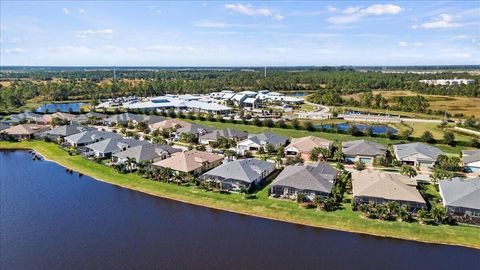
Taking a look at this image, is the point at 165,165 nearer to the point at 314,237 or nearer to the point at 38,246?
the point at 38,246

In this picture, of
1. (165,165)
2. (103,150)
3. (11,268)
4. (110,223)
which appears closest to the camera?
(11,268)

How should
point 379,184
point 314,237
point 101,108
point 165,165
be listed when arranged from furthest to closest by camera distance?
point 101,108 < point 165,165 < point 379,184 < point 314,237

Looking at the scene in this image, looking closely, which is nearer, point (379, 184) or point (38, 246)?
point (38, 246)

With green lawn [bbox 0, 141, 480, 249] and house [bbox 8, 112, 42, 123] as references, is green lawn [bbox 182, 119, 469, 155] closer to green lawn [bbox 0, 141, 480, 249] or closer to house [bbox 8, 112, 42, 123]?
green lawn [bbox 0, 141, 480, 249]

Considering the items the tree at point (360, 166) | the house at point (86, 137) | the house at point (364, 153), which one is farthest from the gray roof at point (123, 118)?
the tree at point (360, 166)

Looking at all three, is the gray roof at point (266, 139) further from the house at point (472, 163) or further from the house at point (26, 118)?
the house at point (26, 118)

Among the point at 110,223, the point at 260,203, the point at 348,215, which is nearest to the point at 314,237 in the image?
the point at 348,215

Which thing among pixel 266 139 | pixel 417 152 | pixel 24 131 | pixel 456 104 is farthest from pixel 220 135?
pixel 456 104

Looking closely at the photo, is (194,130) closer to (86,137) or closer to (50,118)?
(86,137)
